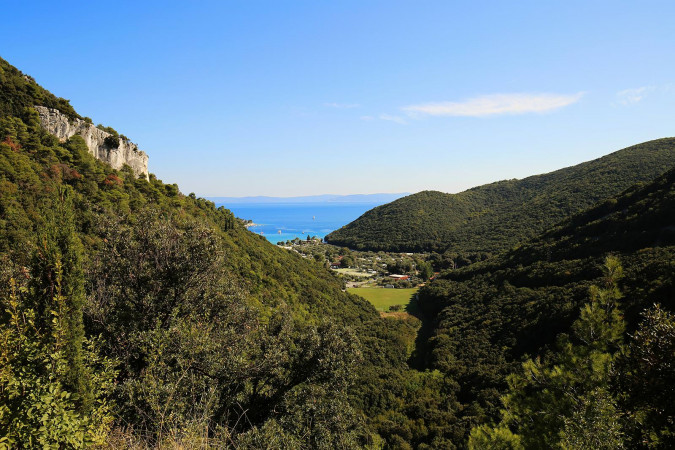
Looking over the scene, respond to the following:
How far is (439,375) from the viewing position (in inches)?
1069

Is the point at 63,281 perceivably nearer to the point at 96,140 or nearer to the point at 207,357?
the point at 207,357

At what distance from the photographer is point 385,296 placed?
56219 millimetres

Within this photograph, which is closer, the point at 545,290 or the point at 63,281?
the point at 63,281

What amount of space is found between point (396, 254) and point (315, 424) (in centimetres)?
8911

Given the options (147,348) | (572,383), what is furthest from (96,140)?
(572,383)

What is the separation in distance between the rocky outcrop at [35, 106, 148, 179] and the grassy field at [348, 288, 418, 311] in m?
37.5

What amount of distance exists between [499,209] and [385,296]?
64.6 m

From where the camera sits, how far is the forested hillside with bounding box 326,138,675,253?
62719 millimetres

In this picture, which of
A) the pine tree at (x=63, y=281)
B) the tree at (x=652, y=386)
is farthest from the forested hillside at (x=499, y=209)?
the pine tree at (x=63, y=281)

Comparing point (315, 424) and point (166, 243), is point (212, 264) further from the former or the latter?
point (315, 424)

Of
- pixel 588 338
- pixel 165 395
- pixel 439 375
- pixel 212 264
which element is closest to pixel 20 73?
pixel 212 264

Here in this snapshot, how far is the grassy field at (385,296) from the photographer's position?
5203 centimetres

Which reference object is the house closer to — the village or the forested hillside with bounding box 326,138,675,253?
the village

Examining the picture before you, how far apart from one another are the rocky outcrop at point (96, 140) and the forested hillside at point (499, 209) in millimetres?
63474
